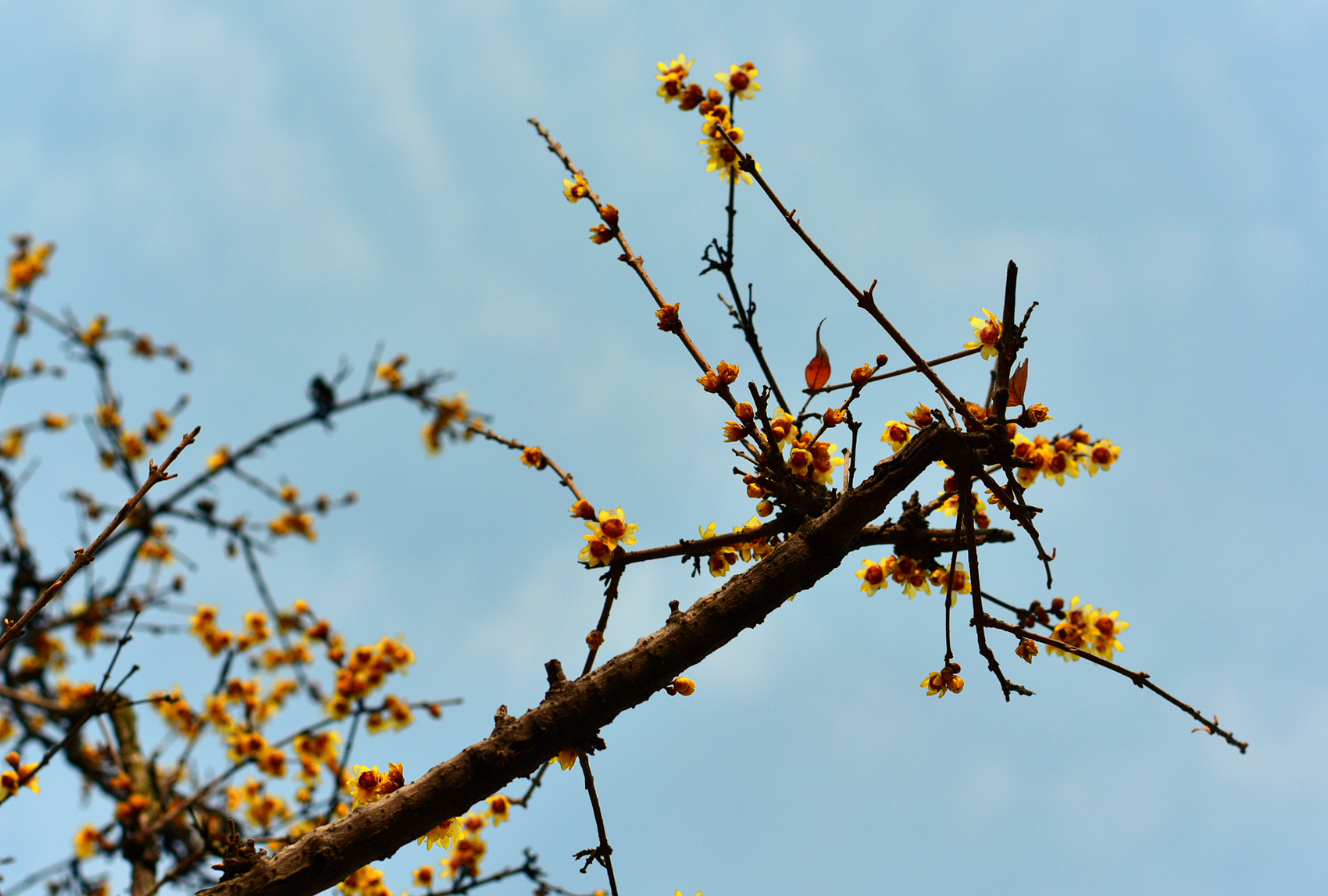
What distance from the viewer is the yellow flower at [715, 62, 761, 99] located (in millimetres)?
3314

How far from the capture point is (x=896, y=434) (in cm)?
268

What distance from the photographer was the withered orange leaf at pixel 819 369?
255 cm

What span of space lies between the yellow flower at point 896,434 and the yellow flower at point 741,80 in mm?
1745

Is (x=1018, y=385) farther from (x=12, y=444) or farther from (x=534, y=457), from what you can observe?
(x=12, y=444)

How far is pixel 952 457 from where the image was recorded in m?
2.33

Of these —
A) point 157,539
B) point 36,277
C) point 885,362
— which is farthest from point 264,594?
point 885,362

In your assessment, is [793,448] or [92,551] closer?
[92,551]

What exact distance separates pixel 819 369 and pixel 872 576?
105 cm

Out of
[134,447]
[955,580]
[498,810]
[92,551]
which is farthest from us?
[134,447]

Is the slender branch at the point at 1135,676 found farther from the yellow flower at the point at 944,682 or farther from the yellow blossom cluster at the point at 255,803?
the yellow blossom cluster at the point at 255,803

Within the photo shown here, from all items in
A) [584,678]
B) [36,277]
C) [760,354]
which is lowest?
[584,678]

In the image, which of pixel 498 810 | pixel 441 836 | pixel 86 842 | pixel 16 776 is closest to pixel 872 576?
pixel 441 836

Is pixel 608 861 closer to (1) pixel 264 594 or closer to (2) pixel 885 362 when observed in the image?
(2) pixel 885 362

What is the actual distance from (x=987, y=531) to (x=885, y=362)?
0.97 metres
